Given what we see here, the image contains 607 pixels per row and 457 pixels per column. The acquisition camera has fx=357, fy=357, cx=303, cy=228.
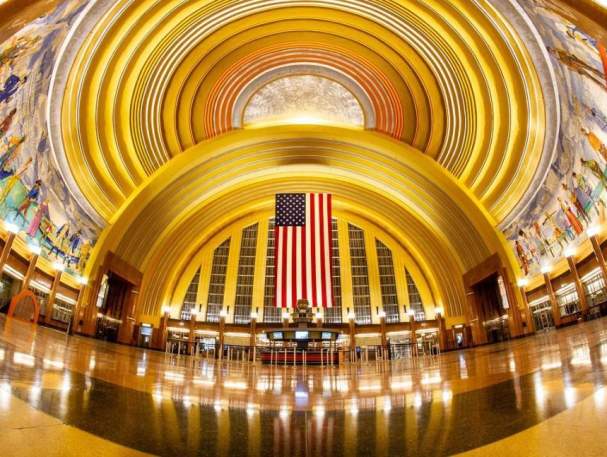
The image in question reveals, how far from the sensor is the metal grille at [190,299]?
87.5 feet

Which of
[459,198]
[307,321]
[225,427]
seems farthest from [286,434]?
[459,198]

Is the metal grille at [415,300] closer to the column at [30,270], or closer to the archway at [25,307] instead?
the archway at [25,307]

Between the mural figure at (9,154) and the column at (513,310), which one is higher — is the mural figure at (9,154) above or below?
above

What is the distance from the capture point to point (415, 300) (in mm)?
27547

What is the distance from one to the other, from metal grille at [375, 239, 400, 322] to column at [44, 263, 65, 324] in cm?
2120

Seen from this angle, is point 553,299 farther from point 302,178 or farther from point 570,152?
point 302,178

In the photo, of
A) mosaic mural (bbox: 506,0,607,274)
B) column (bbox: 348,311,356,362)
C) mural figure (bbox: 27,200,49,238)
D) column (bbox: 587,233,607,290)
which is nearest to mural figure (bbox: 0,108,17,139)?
mural figure (bbox: 27,200,49,238)

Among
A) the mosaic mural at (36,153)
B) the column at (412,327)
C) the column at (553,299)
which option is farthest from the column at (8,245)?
the column at (412,327)

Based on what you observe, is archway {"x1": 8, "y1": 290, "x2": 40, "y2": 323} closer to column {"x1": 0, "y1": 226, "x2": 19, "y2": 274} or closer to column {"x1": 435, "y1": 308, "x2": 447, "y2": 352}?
column {"x1": 0, "y1": 226, "x2": 19, "y2": 274}

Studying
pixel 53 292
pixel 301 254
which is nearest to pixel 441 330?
pixel 301 254

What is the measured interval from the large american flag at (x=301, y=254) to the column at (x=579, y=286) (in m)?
10.7

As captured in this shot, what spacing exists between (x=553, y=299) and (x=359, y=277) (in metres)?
14.9

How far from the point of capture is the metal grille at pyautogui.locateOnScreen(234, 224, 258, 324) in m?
27.8

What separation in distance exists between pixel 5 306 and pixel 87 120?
7.71 metres
